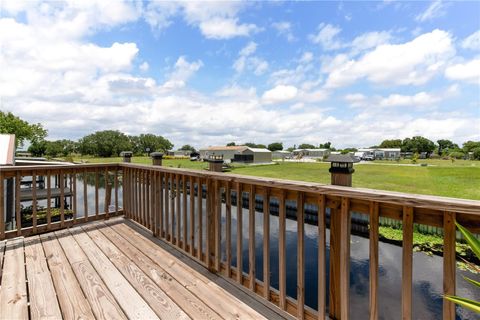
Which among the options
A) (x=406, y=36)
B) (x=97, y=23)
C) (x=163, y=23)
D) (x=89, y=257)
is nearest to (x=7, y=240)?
(x=89, y=257)

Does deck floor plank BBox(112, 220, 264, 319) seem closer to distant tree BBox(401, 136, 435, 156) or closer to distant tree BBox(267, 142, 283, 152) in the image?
distant tree BBox(267, 142, 283, 152)

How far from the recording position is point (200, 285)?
6.59ft

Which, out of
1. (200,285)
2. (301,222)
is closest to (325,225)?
(301,222)

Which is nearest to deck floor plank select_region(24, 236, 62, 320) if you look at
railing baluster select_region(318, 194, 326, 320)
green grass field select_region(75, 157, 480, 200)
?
railing baluster select_region(318, 194, 326, 320)

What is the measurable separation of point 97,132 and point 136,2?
220 ft

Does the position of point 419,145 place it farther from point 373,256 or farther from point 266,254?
point 373,256

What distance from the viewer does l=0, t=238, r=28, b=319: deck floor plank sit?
64.6 inches

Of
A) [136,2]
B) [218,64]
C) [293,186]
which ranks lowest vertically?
[293,186]

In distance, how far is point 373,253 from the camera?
123cm

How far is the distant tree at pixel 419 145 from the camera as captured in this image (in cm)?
6334

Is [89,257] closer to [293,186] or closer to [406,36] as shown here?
[293,186]

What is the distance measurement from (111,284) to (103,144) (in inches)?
2436

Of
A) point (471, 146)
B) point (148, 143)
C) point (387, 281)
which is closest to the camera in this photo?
point (387, 281)

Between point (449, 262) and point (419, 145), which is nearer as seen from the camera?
point (449, 262)
